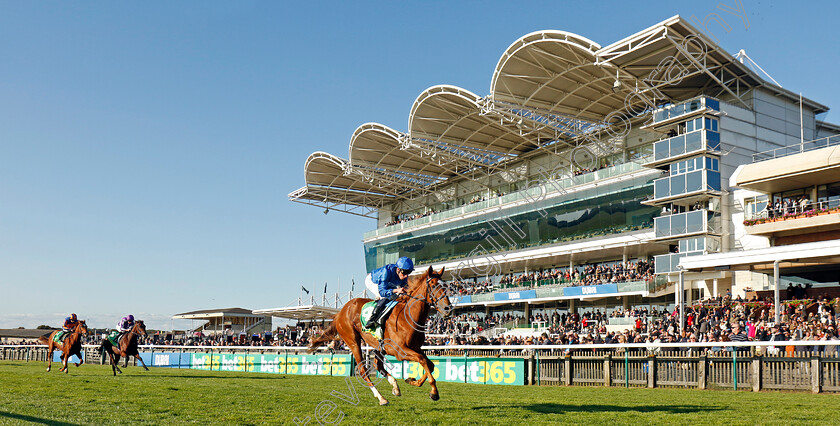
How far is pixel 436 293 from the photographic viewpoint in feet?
28.1

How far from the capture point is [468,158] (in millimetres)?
48406

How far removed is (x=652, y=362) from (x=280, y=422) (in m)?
10.1

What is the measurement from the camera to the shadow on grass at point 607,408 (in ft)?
30.0

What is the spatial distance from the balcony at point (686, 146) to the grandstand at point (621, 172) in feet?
0.22

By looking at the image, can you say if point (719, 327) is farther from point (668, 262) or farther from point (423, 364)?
point (423, 364)

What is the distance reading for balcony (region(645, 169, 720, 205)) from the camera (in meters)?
32.5

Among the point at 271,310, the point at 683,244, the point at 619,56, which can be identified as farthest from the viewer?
the point at 271,310

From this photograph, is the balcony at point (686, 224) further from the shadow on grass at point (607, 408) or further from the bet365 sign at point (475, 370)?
the shadow on grass at point (607, 408)

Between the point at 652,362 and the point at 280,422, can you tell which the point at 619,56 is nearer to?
the point at 652,362

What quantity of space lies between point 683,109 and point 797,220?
755cm

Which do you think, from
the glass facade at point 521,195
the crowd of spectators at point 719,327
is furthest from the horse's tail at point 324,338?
the glass facade at point 521,195

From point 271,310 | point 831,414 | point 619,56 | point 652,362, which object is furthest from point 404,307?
point 271,310

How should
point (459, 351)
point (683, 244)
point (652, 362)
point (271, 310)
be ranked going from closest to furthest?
point (652, 362) → point (459, 351) → point (683, 244) → point (271, 310)

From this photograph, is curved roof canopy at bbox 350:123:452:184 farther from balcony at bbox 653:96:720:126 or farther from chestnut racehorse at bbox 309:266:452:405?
chestnut racehorse at bbox 309:266:452:405
